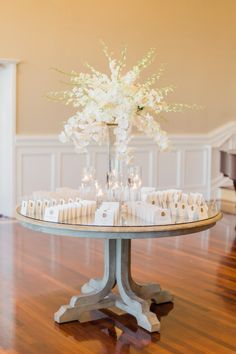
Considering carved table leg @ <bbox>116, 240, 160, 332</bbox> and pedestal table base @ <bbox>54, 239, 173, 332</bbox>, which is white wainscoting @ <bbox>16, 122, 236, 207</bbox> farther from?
carved table leg @ <bbox>116, 240, 160, 332</bbox>

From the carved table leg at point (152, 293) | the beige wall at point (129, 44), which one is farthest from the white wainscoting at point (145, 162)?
the carved table leg at point (152, 293)

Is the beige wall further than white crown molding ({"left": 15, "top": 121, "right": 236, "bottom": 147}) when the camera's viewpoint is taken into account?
No

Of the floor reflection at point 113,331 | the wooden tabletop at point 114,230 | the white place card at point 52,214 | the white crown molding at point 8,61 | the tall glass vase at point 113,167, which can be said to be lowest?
the floor reflection at point 113,331

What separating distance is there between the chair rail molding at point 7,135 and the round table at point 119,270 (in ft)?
11.7

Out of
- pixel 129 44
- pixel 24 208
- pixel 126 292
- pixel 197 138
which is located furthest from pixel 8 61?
pixel 126 292

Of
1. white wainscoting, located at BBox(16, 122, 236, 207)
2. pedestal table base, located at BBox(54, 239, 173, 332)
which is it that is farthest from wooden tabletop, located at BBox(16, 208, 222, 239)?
white wainscoting, located at BBox(16, 122, 236, 207)

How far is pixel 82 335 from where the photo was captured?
3.64 meters

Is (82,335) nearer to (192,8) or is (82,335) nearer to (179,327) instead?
(179,327)

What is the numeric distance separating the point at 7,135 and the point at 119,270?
4160mm

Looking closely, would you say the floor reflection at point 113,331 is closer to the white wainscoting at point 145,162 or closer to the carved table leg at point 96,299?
the carved table leg at point 96,299

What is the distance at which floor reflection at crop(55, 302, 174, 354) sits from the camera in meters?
3.51

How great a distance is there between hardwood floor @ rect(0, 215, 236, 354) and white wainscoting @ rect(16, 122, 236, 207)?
122 cm

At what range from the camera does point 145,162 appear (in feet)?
29.0

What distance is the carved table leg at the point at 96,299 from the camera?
3834mm
